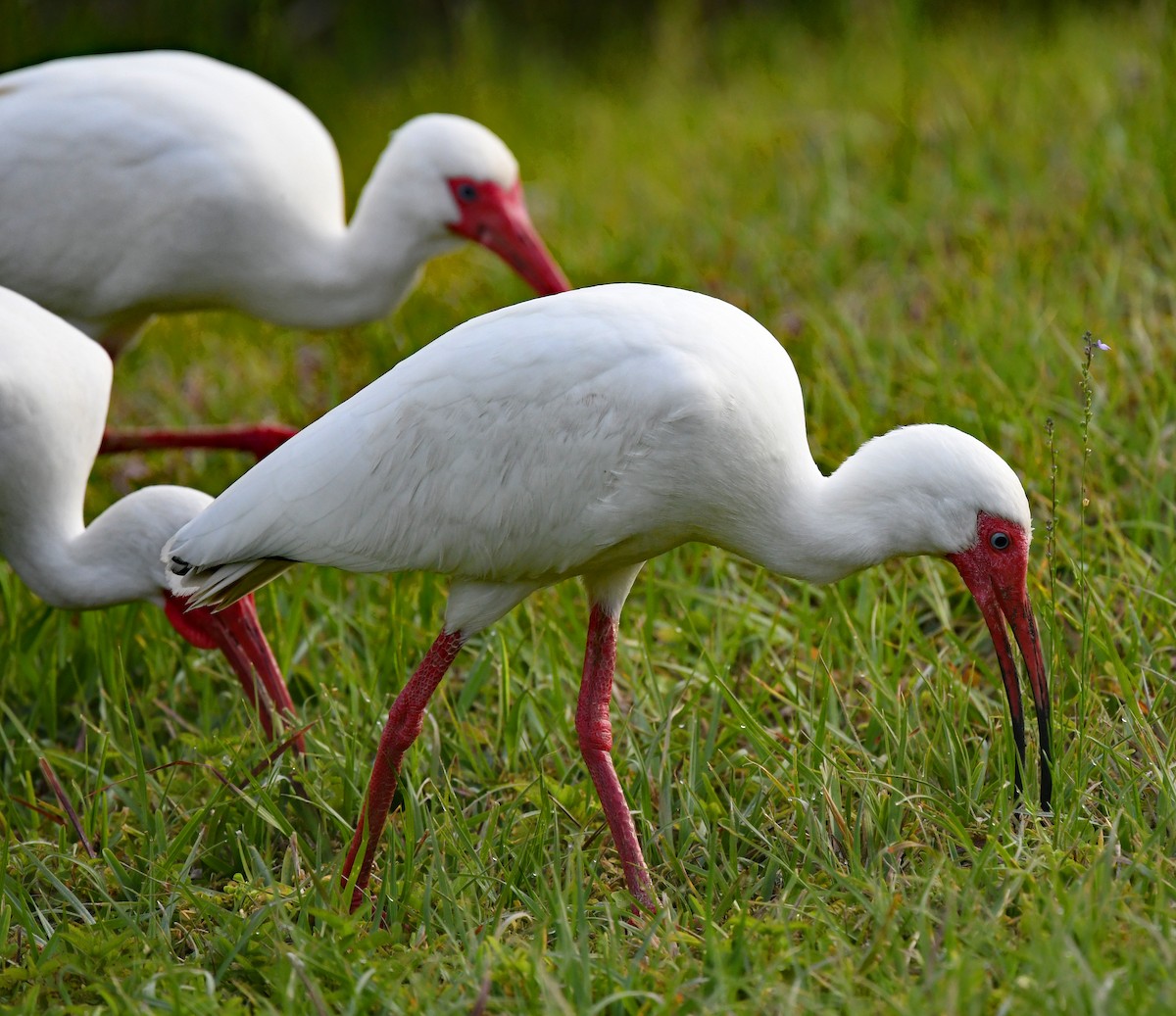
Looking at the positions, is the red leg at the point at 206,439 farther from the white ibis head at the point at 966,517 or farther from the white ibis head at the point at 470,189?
the white ibis head at the point at 966,517

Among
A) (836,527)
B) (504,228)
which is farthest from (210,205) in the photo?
(836,527)

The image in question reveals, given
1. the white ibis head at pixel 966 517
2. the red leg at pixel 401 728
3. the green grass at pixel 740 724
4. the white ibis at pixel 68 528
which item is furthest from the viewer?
the white ibis at pixel 68 528

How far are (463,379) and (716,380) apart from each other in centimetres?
55

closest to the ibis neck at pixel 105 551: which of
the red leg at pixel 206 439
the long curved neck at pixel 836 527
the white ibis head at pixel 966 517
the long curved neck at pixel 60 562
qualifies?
the long curved neck at pixel 60 562

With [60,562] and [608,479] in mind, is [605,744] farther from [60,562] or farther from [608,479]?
[60,562]

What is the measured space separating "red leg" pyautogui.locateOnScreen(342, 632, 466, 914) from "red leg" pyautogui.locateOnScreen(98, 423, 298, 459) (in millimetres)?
1889

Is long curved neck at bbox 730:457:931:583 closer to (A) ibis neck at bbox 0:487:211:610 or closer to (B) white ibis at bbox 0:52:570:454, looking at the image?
(A) ibis neck at bbox 0:487:211:610

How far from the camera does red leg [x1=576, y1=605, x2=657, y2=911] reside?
137 inches

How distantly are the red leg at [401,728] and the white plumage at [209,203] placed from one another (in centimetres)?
218

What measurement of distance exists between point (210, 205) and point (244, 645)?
1663 millimetres

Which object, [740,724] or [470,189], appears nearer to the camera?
[740,724]

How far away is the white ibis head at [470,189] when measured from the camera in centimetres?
549

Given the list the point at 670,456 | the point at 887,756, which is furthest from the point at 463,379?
the point at 887,756

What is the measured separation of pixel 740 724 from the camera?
149 inches
